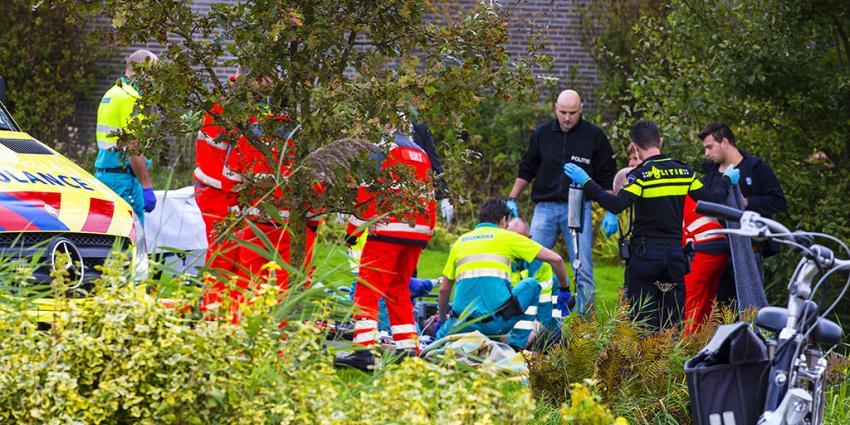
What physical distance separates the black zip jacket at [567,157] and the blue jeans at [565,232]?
0.08 metres

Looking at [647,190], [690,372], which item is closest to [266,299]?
[690,372]

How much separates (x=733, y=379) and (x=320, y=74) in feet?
8.31

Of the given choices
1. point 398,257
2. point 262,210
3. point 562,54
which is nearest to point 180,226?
point 398,257

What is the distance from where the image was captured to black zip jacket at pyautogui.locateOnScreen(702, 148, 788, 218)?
852 cm

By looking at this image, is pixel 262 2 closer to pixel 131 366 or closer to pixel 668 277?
pixel 131 366

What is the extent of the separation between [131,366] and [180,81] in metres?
2.37

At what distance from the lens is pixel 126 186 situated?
27.7 feet

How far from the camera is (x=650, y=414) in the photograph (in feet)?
17.8

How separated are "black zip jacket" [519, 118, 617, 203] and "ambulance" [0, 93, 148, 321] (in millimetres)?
4207

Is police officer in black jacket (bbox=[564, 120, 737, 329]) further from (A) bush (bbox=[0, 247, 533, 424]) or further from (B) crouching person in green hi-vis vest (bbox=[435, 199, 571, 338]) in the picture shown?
(A) bush (bbox=[0, 247, 533, 424])

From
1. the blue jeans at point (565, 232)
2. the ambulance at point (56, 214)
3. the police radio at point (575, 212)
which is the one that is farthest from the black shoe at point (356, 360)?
the blue jeans at point (565, 232)

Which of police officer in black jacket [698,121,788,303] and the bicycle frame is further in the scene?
police officer in black jacket [698,121,788,303]

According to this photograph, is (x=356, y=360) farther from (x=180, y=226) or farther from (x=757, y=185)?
(x=757, y=185)

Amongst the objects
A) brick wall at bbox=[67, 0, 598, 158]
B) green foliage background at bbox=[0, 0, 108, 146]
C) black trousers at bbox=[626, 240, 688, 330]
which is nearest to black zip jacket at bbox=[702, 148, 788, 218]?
black trousers at bbox=[626, 240, 688, 330]
